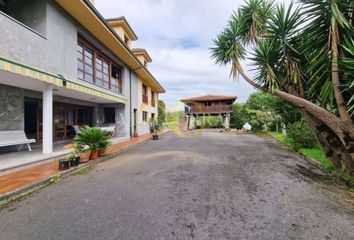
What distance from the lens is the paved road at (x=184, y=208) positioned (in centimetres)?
330

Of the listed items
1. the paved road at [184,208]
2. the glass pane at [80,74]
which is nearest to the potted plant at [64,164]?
the paved road at [184,208]

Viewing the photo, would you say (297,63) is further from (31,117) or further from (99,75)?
(31,117)

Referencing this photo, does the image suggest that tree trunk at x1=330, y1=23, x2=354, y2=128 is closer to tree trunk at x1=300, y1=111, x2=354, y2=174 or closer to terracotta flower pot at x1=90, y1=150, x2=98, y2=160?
tree trunk at x1=300, y1=111, x2=354, y2=174

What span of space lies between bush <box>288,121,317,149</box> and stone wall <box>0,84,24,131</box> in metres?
15.4

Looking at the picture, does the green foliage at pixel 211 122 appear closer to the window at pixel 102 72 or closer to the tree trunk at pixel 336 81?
the window at pixel 102 72

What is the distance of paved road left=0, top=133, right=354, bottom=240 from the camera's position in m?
3.30

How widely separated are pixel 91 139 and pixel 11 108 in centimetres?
435

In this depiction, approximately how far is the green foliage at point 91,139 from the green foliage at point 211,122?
94.9 feet

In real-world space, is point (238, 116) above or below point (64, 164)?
above

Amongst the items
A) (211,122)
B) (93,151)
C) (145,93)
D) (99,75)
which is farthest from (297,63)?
(211,122)

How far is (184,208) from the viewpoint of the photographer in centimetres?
416

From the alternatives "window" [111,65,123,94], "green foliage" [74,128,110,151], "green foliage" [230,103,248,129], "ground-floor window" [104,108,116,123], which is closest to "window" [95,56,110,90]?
"window" [111,65,123,94]

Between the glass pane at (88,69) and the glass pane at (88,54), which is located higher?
the glass pane at (88,54)

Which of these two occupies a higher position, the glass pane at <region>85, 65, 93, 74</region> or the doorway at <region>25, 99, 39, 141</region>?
the glass pane at <region>85, 65, 93, 74</region>
